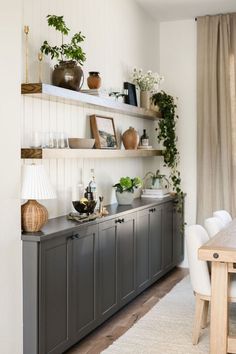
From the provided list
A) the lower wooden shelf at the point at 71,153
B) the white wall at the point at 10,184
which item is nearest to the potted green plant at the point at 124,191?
the lower wooden shelf at the point at 71,153

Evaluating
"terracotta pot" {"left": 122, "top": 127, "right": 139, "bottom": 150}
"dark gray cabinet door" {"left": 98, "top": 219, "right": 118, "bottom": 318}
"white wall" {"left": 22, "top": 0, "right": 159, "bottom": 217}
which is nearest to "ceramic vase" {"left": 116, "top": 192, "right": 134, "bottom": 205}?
"white wall" {"left": 22, "top": 0, "right": 159, "bottom": 217}

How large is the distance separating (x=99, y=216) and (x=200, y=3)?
307cm

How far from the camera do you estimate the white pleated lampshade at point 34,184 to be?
3.32m

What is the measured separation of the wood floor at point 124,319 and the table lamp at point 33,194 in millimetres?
1025

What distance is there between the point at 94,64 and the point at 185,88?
1980 mm

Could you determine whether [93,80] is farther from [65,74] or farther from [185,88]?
[185,88]

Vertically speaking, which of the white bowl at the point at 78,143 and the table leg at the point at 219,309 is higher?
the white bowl at the point at 78,143

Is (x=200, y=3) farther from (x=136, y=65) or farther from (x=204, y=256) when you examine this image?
(x=204, y=256)

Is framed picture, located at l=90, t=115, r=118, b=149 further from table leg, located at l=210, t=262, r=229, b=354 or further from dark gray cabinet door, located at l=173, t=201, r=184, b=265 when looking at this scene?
table leg, located at l=210, t=262, r=229, b=354

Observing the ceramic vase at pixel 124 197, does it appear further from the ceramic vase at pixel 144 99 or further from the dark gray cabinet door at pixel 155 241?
the ceramic vase at pixel 144 99

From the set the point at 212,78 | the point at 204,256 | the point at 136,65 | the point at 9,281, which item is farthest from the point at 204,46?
the point at 9,281

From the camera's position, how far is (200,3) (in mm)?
5859

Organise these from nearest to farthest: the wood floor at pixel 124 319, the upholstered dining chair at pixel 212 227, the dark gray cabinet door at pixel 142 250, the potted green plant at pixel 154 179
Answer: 1. the wood floor at pixel 124 319
2. the upholstered dining chair at pixel 212 227
3. the dark gray cabinet door at pixel 142 250
4. the potted green plant at pixel 154 179

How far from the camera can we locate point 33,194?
10.9 feet
